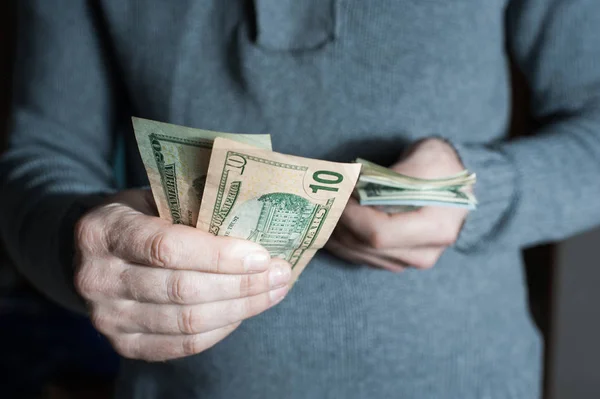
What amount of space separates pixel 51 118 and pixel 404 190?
0.52m

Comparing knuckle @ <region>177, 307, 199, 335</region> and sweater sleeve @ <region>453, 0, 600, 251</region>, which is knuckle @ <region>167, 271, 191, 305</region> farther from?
sweater sleeve @ <region>453, 0, 600, 251</region>

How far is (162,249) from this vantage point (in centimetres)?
52

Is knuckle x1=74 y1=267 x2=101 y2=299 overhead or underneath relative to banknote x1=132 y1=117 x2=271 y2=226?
underneath

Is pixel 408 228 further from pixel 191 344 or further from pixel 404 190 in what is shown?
pixel 191 344

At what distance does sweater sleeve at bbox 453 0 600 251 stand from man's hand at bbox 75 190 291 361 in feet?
0.88

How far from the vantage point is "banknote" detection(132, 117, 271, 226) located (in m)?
0.52

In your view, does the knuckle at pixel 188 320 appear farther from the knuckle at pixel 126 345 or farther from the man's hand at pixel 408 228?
the man's hand at pixel 408 228

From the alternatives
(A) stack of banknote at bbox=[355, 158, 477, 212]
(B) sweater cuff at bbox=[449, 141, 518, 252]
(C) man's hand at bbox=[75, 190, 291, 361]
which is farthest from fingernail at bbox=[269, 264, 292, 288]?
(B) sweater cuff at bbox=[449, 141, 518, 252]

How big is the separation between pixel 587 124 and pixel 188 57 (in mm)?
513

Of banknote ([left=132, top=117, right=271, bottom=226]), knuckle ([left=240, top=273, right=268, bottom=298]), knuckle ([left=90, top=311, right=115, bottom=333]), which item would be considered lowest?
knuckle ([left=90, top=311, right=115, bottom=333])

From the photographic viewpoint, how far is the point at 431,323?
74 cm

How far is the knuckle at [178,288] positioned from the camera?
537 millimetres

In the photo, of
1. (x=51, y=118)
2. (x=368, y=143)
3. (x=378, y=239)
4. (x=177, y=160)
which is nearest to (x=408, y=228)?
(x=378, y=239)

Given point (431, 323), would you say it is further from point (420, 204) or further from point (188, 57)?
point (188, 57)
